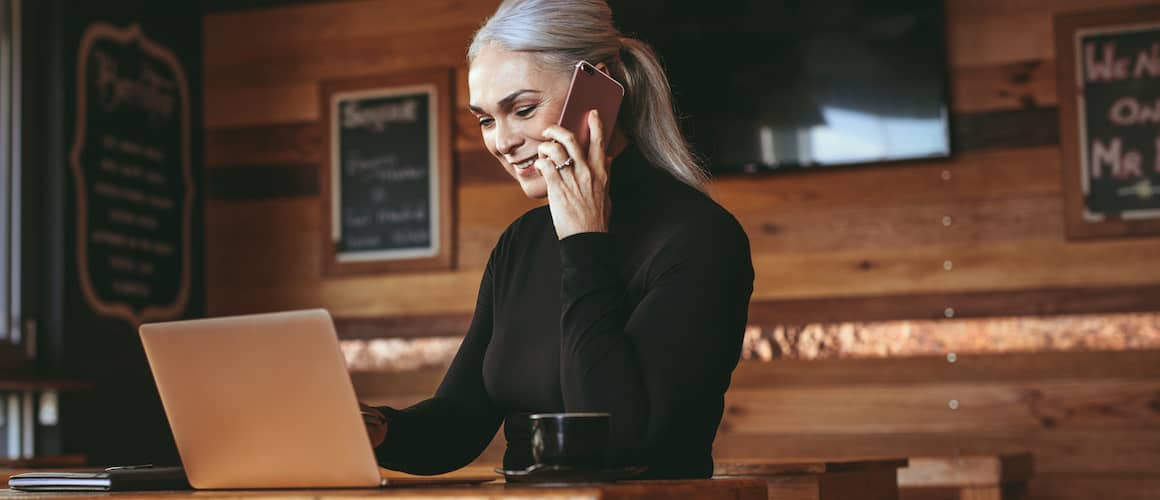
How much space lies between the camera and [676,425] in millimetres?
1365

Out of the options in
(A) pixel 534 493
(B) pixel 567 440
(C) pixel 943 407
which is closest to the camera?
(A) pixel 534 493

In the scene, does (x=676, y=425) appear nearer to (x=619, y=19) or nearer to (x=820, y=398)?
(x=820, y=398)

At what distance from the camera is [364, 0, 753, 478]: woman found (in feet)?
4.54

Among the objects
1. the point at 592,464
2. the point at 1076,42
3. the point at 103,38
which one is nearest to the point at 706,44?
the point at 1076,42

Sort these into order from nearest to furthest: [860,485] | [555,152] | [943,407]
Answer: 1. [555,152]
2. [860,485]
3. [943,407]

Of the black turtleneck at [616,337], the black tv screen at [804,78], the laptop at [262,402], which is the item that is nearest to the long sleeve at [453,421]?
the black turtleneck at [616,337]

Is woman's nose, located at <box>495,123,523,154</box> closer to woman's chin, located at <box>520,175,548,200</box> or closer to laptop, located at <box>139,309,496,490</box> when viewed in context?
woman's chin, located at <box>520,175,548,200</box>

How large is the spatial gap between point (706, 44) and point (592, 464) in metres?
3.15

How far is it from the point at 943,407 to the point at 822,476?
2263mm

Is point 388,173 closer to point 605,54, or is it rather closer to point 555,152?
point 605,54

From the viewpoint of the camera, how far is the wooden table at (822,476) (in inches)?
70.5

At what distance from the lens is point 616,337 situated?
1388 millimetres

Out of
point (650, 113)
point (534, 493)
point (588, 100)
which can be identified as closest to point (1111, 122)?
point (650, 113)

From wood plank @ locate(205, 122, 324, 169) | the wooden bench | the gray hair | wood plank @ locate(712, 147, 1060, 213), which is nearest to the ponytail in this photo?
the gray hair
